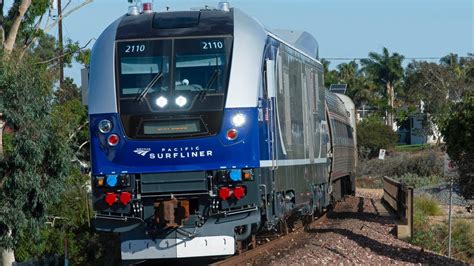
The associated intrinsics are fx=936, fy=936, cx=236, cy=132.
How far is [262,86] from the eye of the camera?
13039mm

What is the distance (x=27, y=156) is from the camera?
71.0 feet

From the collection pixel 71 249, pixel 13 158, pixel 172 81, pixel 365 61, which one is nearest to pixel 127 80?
pixel 172 81

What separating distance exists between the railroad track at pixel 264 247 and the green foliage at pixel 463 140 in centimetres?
355

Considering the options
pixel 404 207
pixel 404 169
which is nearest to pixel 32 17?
pixel 404 207

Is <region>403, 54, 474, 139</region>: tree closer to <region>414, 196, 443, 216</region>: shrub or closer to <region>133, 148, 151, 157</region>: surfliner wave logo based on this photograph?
<region>414, 196, 443, 216</region>: shrub

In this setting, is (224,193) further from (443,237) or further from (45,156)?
(443,237)

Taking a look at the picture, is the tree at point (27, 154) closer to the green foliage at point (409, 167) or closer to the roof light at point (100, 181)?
the roof light at point (100, 181)

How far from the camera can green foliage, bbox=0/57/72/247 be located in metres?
21.5

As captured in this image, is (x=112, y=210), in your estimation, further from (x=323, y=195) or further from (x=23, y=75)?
(x=23, y=75)

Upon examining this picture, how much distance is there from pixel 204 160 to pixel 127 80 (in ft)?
5.12

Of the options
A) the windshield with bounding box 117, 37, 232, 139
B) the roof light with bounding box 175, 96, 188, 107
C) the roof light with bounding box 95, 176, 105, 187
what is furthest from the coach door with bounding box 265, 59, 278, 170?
the roof light with bounding box 95, 176, 105, 187

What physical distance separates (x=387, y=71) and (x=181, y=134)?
86447 millimetres

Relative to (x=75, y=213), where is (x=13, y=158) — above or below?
above

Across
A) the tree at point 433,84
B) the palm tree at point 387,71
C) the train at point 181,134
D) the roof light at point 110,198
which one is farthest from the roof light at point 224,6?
the palm tree at point 387,71
